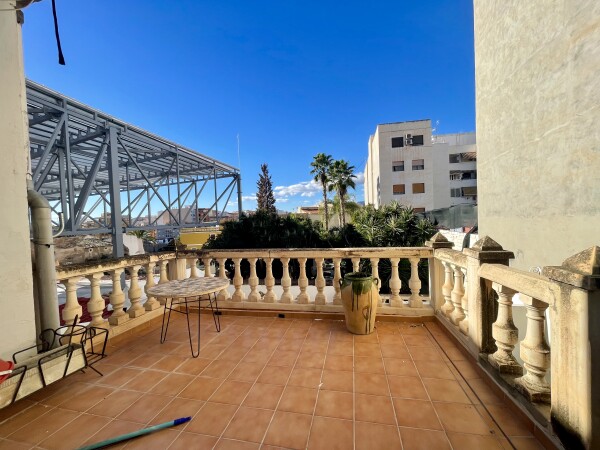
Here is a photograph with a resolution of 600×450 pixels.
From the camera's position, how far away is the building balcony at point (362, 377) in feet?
4.66

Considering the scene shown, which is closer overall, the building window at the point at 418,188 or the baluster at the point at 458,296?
the baluster at the point at 458,296

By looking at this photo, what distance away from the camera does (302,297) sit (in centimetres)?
341

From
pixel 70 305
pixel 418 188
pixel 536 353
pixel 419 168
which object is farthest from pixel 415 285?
pixel 419 168

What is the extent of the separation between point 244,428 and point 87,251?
10.5 meters

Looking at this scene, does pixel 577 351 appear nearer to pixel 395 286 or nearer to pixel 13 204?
pixel 395 286

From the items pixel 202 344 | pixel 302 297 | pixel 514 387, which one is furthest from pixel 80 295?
pixel 514 387

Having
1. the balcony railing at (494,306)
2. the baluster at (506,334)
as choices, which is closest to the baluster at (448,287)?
the balcony railing at (494,306)

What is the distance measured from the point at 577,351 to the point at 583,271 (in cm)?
38

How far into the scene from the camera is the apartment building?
2620 centimetres

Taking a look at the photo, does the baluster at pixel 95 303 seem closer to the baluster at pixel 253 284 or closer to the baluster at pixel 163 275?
the baluster at pixel 163 275

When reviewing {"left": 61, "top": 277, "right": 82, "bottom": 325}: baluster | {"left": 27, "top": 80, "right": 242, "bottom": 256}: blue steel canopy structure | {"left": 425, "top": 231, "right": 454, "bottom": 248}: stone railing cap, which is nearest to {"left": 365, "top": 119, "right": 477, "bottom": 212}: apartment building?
{"left": 27, "top": 80, "right": 242, "bottom": 256}: blue steel canopy structure

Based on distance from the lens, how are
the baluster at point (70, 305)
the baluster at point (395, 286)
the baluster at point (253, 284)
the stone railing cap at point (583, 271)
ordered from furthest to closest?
the baluster at point (253, 284) < the baluster at point (395, 286) < the baluster at point (70, 305) < the stone railing cap at point (583, 271)

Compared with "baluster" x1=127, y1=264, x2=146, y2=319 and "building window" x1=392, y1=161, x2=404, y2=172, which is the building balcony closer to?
"baluster" x1=127, y1=264, x2=146, y2=319

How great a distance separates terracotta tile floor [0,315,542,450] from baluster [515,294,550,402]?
9.4 inches
